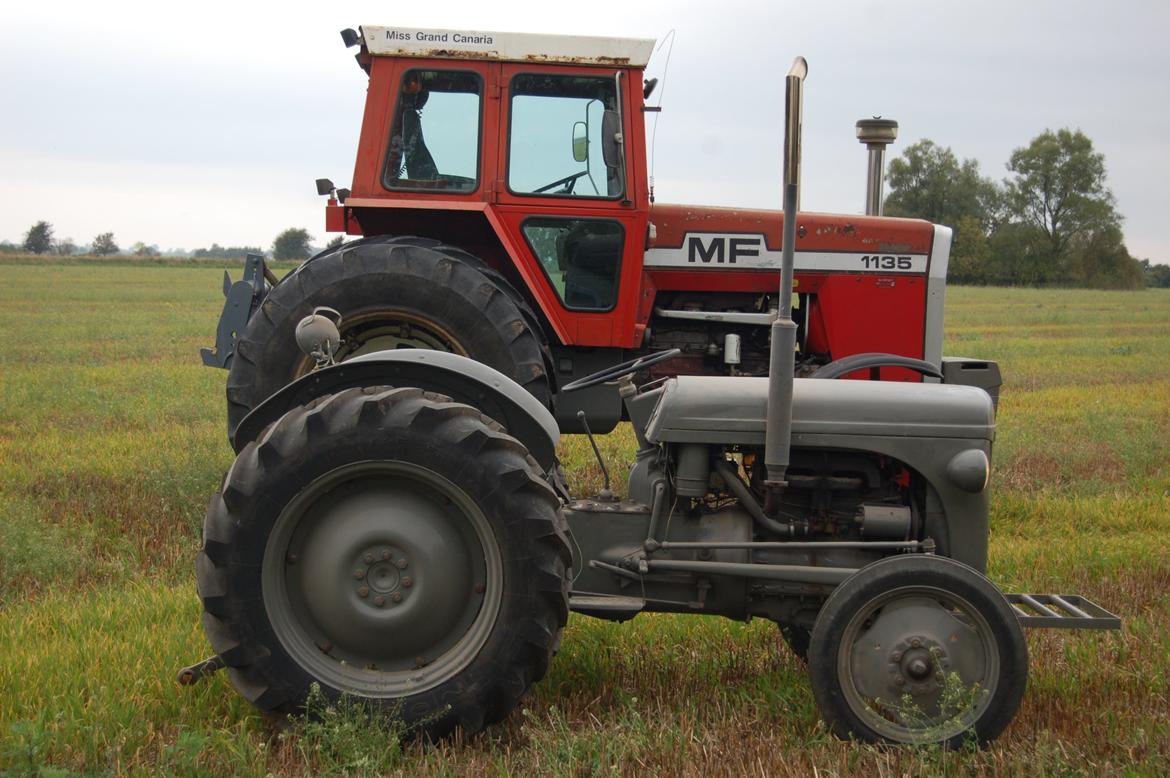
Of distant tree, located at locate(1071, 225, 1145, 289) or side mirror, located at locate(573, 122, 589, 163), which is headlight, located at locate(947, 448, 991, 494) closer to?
side mirror, located at locate(573, 122, 589, 163)

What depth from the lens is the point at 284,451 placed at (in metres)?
3.39

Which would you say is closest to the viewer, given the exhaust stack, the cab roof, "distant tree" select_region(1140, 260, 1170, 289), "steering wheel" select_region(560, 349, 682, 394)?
"steering wheel" select_region(560, 349, 682, 394)

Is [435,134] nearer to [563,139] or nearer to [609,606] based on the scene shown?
[563,139]

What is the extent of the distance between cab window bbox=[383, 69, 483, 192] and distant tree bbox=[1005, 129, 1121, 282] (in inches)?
2483

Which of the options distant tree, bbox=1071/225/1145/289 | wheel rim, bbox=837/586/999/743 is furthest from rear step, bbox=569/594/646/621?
distant tree, bbox=1071/225/1145/289

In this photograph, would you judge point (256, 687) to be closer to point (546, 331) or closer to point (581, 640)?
point (581, 640)

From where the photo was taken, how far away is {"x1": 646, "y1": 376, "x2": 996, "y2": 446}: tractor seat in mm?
3732

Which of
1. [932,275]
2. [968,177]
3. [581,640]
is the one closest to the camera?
[581,640]

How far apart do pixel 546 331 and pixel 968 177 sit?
6168cm

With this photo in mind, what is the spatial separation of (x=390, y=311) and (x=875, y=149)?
3539 mm

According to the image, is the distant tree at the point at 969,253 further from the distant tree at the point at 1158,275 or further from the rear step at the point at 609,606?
the rear step at the point at 609,606

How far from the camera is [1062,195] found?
67375mm

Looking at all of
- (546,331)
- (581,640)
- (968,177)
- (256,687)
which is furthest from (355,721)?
(968,177)

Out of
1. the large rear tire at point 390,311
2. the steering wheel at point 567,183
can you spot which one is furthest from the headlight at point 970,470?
the steering wheel at point 567,183
